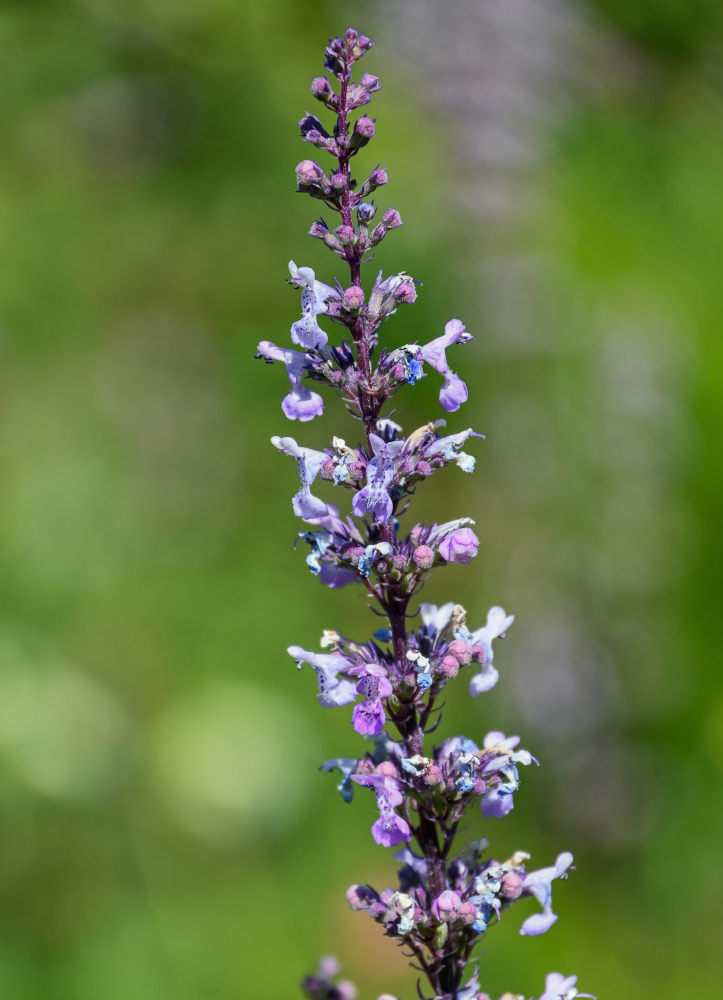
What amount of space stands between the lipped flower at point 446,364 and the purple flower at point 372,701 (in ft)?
1.60

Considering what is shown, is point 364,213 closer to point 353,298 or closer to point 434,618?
point 353,298

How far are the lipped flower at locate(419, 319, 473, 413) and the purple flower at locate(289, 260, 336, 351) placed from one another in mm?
199

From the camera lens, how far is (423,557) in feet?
5.58

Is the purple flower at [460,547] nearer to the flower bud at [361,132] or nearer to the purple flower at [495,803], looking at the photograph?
the purple flower at [495,803]

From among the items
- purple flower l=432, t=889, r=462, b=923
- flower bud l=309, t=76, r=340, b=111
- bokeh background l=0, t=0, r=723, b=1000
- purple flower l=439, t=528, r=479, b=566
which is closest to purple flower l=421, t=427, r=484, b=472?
purple flower l=439, t=528, r=479, b=566

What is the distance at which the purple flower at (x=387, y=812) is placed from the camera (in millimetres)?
1572

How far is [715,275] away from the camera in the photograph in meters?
7.36

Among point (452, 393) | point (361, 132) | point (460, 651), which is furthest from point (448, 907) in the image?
point (361, 132)

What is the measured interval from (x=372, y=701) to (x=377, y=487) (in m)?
0.37

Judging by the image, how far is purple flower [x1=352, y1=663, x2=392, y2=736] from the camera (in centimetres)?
160

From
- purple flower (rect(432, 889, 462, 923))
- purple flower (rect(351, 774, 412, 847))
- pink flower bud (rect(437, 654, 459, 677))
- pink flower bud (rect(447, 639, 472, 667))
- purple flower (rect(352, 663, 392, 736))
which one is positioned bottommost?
purple flower (rect(432, 889, 462, 923))

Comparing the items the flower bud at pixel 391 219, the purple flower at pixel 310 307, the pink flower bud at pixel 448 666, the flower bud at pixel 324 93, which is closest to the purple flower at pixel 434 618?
the pink flower bud at pixel 448 666

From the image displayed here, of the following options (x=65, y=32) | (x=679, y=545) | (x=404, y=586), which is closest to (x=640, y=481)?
(x=679, y=545)

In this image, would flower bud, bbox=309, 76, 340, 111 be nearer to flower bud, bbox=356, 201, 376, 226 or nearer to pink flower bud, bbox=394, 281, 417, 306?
flower bud, bbox=356, 201, 376, 226
